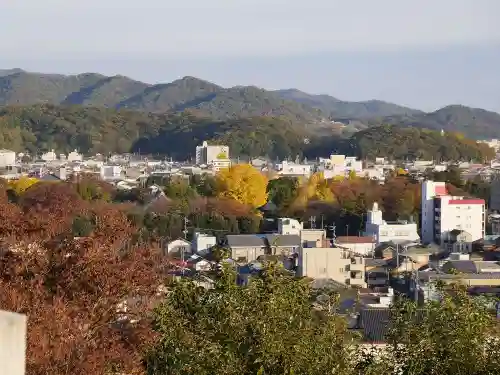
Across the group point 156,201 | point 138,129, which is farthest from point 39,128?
point 156,201

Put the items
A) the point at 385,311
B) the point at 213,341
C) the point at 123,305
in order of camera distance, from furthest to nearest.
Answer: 1. the point at 385,311
2. the point at 213,341
3. the point at 123,305

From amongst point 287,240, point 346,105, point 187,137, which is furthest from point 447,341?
point 346,105

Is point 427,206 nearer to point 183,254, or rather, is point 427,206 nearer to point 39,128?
point 183,254

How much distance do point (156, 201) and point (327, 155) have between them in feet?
110

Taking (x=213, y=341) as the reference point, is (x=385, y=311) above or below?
below

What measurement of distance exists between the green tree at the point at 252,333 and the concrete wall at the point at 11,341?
1643 mm

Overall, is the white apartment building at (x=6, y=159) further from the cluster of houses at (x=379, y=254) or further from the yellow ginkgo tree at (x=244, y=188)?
the cluster of houses at (x=379, y=254)

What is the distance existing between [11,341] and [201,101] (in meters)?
96.3

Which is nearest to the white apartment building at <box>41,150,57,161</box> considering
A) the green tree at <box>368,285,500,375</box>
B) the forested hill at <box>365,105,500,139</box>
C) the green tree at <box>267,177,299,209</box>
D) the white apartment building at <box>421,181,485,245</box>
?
the green tree at <box>267,177,299,209</box>

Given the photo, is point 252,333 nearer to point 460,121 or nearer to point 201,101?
point 201,101

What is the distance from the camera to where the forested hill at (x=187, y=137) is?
51.7 metres

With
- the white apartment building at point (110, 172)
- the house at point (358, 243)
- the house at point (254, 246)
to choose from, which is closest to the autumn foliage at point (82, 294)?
the house at point (254, 246)

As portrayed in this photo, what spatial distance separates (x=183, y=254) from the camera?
1766 cm

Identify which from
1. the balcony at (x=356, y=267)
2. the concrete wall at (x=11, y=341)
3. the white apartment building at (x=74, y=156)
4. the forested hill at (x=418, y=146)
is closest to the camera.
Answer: the concrete wall at (x=11, y=341)
